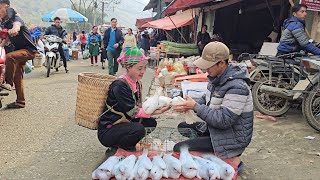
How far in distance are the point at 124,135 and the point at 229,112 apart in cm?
104

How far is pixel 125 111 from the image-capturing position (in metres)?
3.36

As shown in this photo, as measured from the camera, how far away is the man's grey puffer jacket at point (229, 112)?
2932 mm

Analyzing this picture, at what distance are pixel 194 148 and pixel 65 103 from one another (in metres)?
4.22

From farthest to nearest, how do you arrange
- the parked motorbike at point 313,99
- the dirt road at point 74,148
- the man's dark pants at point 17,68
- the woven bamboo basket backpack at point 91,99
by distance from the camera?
the man's dark pants at point 17,68 → the parked motorbike at point 313,99 → the dirt road at point 74,148 → the woven bamboo basket backpack at point 91,99

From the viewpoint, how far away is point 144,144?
11.8 ft

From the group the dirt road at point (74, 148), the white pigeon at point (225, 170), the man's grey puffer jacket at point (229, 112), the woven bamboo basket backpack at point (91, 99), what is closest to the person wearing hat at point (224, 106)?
the man's grey puffer jacket at point (229, 112)

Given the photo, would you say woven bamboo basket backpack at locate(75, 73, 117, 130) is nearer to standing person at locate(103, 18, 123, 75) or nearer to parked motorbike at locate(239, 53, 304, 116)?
parked motorbike at locate(239, 53, 304, 116)

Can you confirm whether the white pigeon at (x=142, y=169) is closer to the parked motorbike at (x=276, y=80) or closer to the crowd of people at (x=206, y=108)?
the crowd of people at (x=206, y=108)

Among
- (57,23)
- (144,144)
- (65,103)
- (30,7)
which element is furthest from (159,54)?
(30,7)

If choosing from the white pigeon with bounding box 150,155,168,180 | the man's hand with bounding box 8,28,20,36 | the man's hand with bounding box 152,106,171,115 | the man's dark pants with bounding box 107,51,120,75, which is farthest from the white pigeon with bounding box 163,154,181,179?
the man's dark pants with bounding box 107,51,120,75

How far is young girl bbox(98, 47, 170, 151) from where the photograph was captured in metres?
3.32

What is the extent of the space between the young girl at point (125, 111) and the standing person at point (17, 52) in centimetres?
315

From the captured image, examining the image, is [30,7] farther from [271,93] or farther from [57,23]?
[271,93]

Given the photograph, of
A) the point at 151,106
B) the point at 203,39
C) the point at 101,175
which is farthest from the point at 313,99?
the point at 203,39
